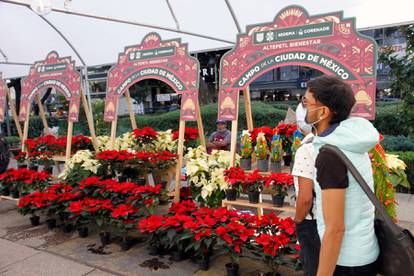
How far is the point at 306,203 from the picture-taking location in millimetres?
1558

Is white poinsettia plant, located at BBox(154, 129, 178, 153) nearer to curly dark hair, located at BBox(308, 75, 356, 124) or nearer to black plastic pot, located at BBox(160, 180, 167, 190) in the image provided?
black plastic pot, located at BBox(160, 180, 167, 190)

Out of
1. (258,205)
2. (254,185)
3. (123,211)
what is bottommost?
(123,211)

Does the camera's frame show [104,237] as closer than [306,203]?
No

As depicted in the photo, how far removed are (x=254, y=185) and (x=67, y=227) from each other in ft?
8.21

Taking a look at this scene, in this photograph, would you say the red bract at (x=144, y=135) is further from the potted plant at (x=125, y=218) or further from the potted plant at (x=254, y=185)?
the potted plant at (x=254, y=185)

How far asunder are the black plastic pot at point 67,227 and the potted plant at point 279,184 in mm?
2618

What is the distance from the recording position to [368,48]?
2850 mm

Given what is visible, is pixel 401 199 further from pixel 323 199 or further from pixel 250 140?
pixel 323 199

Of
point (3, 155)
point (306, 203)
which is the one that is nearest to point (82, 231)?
point (3, 155)

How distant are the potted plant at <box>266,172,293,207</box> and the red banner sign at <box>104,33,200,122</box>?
136 cm

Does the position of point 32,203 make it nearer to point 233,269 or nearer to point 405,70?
point 233,269

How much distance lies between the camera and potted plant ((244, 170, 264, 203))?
3.20m

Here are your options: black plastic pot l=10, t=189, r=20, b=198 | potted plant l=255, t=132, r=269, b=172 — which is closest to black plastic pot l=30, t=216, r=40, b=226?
black plastic pot l=10, t=189, r=20, b=198

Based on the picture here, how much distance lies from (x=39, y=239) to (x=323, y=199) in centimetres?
389
